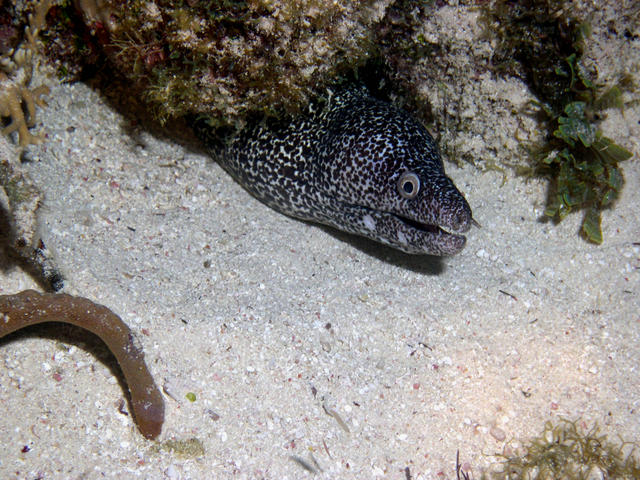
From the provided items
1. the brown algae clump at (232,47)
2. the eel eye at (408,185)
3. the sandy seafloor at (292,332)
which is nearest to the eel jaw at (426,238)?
the eel eye at (408,185)

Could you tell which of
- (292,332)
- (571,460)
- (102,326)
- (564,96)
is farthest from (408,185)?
(102,326)

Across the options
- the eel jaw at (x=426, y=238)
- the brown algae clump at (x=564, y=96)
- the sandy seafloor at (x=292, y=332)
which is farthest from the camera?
the brown algae clump at (x=564, y=96)

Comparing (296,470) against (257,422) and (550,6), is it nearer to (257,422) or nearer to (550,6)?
(257,422)

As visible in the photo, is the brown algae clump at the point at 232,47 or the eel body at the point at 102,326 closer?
the eel body at the point at 102,326

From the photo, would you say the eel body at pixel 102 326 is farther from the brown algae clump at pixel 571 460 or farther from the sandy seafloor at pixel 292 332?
the brown algae clump at pixel 571 460

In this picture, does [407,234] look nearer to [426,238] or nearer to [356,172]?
[426,238]

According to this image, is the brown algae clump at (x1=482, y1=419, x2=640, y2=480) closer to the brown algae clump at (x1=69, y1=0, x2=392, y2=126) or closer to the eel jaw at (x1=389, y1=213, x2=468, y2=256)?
the eel jaw at (x1=389, y1=213, x2=468, y2=256)

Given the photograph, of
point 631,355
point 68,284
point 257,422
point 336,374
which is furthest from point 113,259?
point 631,355
